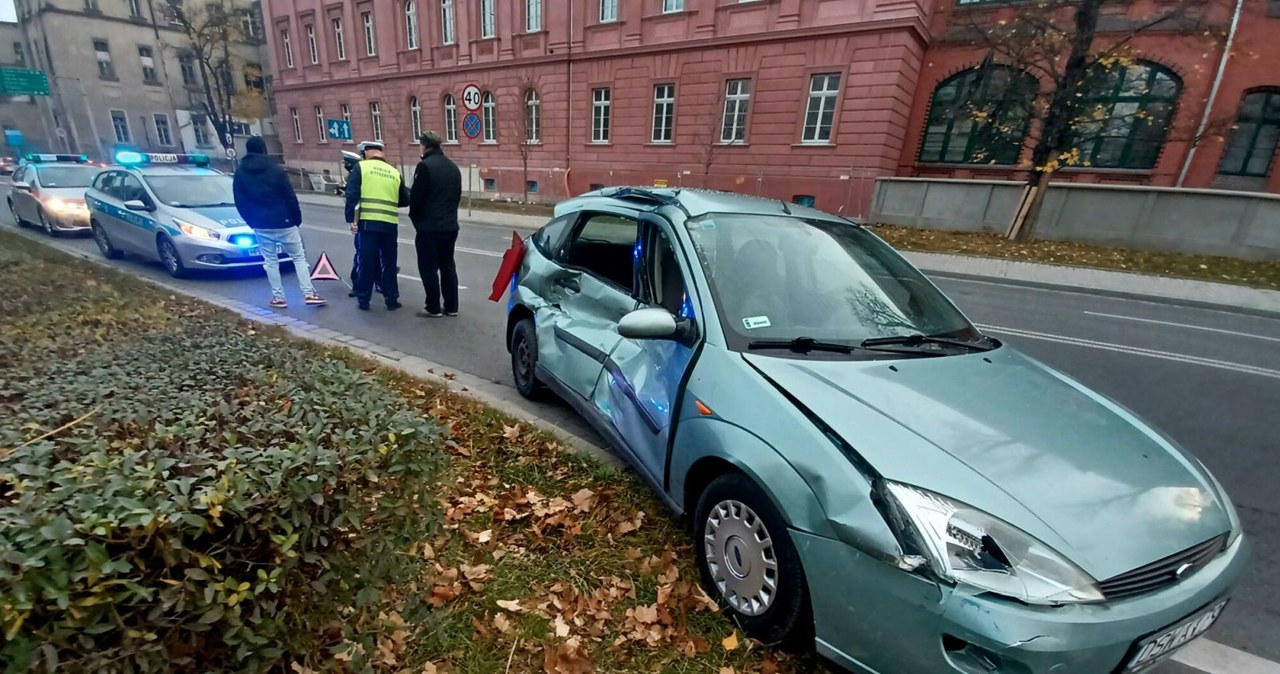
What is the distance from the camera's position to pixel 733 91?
21219 mm

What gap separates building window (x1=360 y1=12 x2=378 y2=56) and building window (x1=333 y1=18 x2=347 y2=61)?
184cm

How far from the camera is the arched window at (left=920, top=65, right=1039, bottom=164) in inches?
665

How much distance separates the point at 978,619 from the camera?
1628 millimetres

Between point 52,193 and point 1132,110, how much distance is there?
29808 millimetres

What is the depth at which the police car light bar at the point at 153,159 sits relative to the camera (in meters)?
9.80

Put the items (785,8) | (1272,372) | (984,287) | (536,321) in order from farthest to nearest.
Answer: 1. (785,8)
2. (984,287)
3. (1272,372)
4. (536,321)

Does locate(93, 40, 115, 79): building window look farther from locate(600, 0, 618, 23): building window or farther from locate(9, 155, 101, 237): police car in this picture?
locate(600, 0, 618, 23): building window

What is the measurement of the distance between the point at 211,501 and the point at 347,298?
23.2 feet

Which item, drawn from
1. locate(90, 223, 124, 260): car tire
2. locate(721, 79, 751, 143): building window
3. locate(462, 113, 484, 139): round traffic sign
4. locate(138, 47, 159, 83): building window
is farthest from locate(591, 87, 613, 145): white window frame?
locate(138, 47, 159, 83): building window

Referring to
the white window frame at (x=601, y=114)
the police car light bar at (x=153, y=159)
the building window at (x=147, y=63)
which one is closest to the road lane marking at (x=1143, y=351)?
the police car light bar at (x=153, y=159)

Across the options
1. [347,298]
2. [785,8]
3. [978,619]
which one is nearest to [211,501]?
[978,619]

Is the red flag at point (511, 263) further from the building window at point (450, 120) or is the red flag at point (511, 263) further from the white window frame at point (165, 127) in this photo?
the white window frame at point (165, 127)

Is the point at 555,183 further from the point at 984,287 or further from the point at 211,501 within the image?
the point at 211,501

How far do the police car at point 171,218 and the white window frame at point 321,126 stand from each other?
29.8 metres
